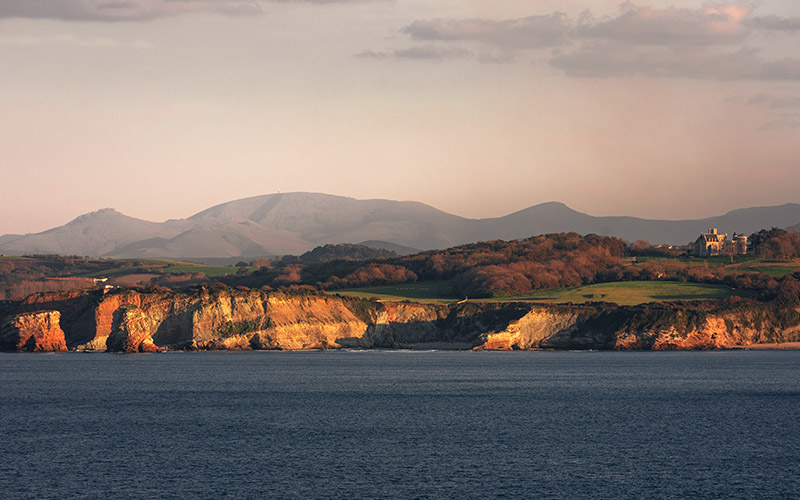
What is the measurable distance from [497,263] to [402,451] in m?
118

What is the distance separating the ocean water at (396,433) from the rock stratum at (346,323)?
1000 inches

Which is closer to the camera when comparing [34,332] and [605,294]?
[34,332]

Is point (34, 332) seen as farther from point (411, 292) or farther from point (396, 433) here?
point (396, 433)

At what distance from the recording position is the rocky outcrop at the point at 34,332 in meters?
108

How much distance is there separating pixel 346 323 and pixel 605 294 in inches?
1561

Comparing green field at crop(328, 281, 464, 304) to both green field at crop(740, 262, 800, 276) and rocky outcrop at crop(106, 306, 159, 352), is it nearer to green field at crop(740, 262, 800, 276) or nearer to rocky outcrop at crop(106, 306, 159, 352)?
rocky outcrop at crop(106, 306, 159, 352)

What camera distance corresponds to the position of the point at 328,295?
121m

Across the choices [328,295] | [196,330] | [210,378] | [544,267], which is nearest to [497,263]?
[544,267]

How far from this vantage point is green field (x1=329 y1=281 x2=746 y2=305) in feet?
419

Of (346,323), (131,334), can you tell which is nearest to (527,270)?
(346,323)

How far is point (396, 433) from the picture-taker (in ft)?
149

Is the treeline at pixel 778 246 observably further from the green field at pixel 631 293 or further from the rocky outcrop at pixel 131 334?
the rocky outcrop at pixel 131 334

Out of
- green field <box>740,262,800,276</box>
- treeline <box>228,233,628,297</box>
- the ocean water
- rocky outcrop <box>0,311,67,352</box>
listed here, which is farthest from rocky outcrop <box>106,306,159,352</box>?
green field <box>740,262,800,276</box>

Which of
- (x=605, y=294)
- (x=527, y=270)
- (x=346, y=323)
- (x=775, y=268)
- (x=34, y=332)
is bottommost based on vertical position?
(x=34, y=332)
